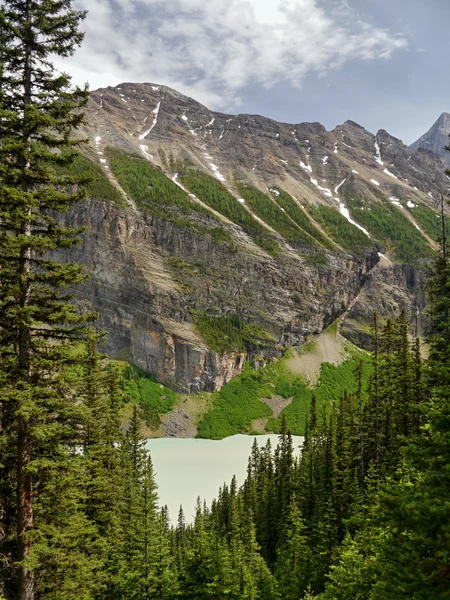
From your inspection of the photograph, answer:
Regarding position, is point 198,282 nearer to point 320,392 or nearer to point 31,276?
point 320,392

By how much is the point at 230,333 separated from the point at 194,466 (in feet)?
215

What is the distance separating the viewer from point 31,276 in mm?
10805

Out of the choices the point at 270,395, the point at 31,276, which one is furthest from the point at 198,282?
the point at 31,276

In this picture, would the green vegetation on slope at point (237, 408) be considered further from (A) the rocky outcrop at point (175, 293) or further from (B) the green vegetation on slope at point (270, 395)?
(A) the rocky outcrop at point (175, 293)

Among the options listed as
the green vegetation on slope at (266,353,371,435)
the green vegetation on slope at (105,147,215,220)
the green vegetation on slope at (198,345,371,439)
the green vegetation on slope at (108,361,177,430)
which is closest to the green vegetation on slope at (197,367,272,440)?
the green vegetation on slope at (198,345,371,439)

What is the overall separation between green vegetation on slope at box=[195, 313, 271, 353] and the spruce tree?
126m

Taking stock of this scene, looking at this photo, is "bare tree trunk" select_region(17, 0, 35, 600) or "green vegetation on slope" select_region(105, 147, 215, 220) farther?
"green vegetation on slope" select_region(105, 147, 215, 220)

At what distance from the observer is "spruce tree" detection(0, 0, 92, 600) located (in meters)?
10.4

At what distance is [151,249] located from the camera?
513ft

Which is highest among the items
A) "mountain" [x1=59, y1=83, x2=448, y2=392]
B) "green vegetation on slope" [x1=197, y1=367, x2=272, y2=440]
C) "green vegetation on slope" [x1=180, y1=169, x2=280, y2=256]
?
"green vegetation on slope" [x1=180, y1=169, x2=280, y2=256]

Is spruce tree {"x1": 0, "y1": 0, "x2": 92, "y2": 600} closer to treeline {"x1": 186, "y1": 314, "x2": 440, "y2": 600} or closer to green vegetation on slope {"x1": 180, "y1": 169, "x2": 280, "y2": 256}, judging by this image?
treeline {"x1": 186, "y1": 314, "x2": 440, "y2": 600}

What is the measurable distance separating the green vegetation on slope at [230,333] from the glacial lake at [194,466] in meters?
36.4

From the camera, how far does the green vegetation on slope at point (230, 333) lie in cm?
14025

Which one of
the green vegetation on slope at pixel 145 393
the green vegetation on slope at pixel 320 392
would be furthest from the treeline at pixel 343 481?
the green vegetation on slope at pixel 320 392
